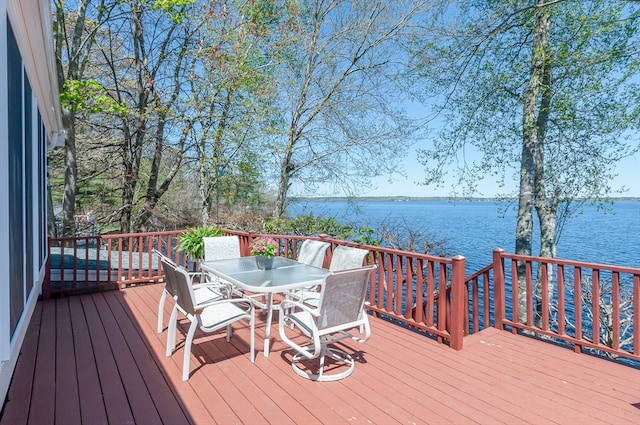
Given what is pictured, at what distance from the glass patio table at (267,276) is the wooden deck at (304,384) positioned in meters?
0.65

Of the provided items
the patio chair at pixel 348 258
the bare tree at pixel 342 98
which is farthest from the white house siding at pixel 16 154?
the bare tree at pixel 342 98

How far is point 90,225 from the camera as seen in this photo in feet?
31.9

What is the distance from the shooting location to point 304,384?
275cm

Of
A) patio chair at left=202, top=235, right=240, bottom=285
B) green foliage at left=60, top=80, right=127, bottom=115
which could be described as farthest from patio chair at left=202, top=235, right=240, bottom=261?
green foliage at left=60, top=80, right=127, bottom=115

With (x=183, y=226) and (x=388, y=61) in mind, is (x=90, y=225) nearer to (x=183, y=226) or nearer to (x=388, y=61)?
(x=183, y=226)

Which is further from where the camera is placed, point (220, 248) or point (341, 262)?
point (220, 248)

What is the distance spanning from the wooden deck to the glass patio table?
65 centimetres

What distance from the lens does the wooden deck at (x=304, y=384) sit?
234 centimetres

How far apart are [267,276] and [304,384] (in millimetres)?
1160

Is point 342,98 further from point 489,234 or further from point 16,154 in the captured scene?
point 489,234

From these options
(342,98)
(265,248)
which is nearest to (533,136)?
(342,98)

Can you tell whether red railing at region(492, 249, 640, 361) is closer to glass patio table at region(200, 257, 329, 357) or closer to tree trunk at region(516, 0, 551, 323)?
glass patio table at region(200, 257, 329, 357)

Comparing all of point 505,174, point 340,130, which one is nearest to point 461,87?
point 505,174

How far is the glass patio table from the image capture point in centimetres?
318
